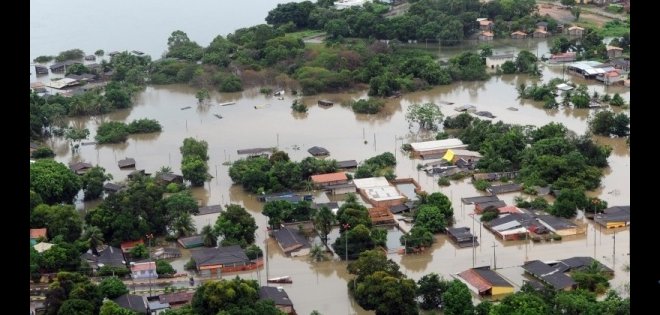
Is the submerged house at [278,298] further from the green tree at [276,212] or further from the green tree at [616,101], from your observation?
the green tree at [616,101]

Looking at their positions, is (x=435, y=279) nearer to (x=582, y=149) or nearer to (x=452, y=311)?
(x=452, y=311)

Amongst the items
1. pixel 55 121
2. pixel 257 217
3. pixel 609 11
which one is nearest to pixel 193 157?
pixel 257 217

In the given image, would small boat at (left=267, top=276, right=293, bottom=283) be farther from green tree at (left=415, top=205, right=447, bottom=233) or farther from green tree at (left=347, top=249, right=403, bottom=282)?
green tree at (left=415, top=205, right=447, bottom=233)

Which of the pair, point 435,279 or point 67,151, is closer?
point 435,279

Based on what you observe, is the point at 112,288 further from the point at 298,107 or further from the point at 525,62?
the point at 525,62

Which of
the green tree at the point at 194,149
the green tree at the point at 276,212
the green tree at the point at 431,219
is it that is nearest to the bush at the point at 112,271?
the green tree at the point at 276,212
